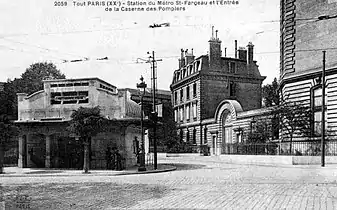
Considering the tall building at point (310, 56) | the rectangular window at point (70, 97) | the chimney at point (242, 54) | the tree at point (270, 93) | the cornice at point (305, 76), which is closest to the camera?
the rectangular window at point (70, 97)

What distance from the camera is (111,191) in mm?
13453

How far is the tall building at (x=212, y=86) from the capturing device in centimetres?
5534

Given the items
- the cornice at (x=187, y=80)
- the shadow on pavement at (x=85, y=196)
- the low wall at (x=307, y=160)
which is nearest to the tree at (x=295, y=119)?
the low wall at (x=307, y=160)

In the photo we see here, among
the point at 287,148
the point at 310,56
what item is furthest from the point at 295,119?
the point at 310,56

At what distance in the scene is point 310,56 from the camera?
30.7 meters

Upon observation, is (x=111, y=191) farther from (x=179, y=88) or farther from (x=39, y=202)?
(x=179, y=88)

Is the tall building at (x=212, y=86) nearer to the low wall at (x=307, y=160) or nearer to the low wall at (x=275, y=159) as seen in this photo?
the low wall at (x=275, y=159)

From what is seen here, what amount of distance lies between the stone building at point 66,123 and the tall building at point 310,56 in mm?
12922

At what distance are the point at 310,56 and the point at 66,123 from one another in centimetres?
1829

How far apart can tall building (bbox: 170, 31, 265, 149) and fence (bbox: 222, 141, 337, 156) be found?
20061mm

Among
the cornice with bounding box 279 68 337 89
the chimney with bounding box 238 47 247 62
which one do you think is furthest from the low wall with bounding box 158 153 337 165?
the chimney with bounding box 238 47 247 62

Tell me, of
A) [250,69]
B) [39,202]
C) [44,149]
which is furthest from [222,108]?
[39,202]

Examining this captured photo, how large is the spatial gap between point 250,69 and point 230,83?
12.5ft

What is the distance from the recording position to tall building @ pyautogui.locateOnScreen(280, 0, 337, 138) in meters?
28.5
